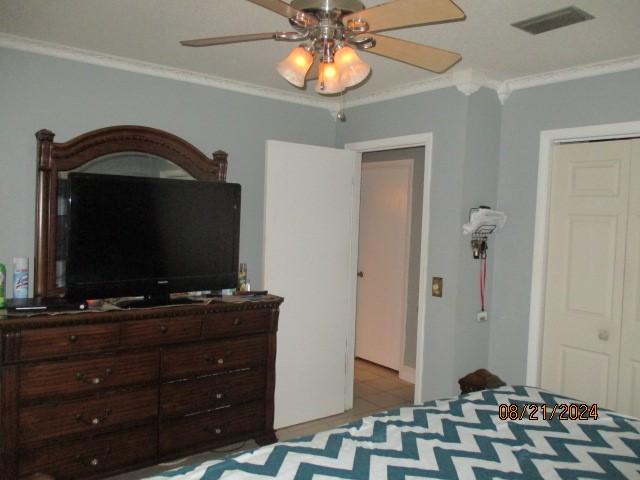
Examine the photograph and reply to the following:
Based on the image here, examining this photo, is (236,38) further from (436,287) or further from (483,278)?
(483,278)

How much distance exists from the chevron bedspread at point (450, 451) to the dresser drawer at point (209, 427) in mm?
1288

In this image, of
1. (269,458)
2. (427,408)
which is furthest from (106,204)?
(427,408)

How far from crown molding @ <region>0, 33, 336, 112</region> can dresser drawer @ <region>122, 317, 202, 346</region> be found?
1.56 m

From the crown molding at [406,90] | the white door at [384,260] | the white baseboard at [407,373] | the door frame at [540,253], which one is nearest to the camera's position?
the door frame at [540,253]

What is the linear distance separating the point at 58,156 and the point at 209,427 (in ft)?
5.77

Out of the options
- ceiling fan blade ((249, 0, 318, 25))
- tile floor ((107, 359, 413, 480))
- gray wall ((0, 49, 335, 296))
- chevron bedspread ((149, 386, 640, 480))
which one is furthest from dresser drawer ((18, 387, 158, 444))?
ceiling fan blade ((249, 0, 318, 25))

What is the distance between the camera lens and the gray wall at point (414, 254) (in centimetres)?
474

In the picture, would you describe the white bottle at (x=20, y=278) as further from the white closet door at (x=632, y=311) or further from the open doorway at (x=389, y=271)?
the white closet door at (x=632, y=311)

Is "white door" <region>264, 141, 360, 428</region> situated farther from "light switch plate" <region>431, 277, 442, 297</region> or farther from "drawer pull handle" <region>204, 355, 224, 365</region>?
"light switch plate" <region>431, 277, 442, 297</region>

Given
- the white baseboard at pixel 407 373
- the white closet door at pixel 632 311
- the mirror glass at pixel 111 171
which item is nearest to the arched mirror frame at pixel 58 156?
the mirror glass at pixel 111 171

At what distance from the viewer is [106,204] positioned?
2.72 metres

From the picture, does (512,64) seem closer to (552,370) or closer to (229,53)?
(229,53)

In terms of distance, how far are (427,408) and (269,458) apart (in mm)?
753
